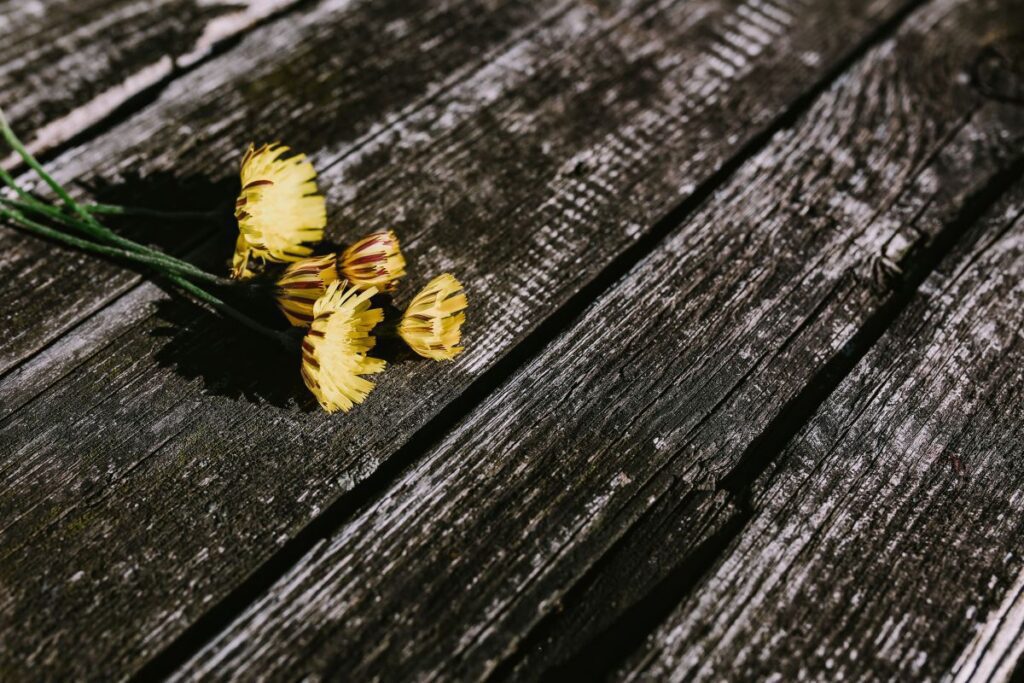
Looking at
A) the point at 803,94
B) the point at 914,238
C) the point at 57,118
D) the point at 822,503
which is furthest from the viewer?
the point at 803,94

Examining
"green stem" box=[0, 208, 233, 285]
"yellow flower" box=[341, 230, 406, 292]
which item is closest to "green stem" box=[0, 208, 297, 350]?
"green stem" box=[0, 208, 233, 285]

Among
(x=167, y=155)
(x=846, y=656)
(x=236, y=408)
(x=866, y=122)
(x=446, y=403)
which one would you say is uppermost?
(x=167, y=155)

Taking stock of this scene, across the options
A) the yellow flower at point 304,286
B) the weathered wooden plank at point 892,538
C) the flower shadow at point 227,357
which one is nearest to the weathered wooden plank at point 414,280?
the flower shadow at point 227,357

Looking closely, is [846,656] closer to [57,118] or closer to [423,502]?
[423,502]

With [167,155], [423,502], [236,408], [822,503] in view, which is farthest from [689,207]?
[167,155]

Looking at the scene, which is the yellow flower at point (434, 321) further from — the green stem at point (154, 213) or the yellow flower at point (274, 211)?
the green stem at point (154, 213)

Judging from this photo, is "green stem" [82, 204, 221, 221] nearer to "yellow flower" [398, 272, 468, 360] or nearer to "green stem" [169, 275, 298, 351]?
"green stem" [169, 275, 298, 351]

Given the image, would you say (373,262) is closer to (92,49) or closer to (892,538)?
(892,538)
